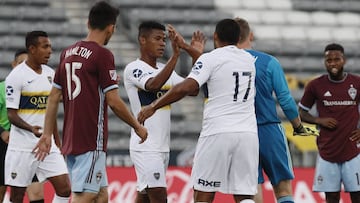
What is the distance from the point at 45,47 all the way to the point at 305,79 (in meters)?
11.5

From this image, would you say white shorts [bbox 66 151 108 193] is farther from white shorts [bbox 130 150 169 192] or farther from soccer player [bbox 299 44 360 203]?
soccer player [bbox 299 44 360 203]

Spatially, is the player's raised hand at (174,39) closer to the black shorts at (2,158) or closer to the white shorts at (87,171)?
the white shorts at (87,171)

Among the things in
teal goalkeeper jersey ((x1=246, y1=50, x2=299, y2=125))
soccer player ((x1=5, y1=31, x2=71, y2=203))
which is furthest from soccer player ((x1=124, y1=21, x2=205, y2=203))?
soccer player ((x1=5, y1=31, x2=71, y2=203))

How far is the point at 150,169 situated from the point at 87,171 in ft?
4.86

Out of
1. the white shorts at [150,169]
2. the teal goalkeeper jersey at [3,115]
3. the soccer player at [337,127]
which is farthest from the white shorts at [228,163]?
the teal goalkeeper jersey at [3,115]

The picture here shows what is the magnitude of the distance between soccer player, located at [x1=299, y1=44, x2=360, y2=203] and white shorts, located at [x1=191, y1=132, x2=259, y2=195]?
2773 mm

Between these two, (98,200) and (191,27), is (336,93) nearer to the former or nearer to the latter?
(98,200)

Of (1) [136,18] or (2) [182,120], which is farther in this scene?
(1) [136,18]

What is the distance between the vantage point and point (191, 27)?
2188cm

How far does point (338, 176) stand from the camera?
11.0 metres

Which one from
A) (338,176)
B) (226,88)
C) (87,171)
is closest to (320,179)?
(338,176)

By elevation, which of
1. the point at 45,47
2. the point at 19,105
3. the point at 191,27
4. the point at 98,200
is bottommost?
the point at 98,200

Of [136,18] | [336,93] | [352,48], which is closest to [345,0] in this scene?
[352,48]

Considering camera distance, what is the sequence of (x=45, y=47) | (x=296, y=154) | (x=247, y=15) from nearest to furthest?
(x=45, y=47)
(x=296, y=154)
(x=247, y=15)
